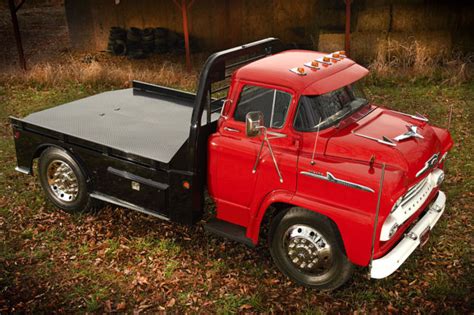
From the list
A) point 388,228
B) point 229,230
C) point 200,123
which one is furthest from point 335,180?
point 200,123

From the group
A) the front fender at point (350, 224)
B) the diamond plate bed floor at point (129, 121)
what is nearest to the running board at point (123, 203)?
the diamond plate bed floor at point (129, 121)

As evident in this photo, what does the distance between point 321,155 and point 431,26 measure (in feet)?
37.6

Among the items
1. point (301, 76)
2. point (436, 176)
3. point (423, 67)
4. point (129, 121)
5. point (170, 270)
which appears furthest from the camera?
point (423, 67)

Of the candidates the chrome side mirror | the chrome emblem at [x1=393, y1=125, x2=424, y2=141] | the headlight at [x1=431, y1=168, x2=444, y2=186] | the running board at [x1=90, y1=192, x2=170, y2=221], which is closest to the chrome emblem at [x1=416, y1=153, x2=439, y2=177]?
the headlight at [x1=431, y1=168, x2=444, y2=186]

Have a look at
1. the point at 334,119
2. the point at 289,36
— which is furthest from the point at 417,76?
the point at 334,119

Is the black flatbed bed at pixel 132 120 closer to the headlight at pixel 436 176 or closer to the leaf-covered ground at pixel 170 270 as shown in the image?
Answer: the leaf-covered ground at pixel 170 270

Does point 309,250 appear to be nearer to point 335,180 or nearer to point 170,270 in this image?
point 335,180

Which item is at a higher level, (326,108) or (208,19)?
(326,108)

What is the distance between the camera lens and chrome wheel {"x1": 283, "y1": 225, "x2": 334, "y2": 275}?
5.18 metres

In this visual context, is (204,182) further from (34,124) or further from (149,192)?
(34,124)

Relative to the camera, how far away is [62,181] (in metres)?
6.90

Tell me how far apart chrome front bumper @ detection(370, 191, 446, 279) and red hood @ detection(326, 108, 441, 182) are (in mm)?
682

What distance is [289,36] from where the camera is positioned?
56.6ft

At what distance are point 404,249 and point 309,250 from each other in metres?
0.97
